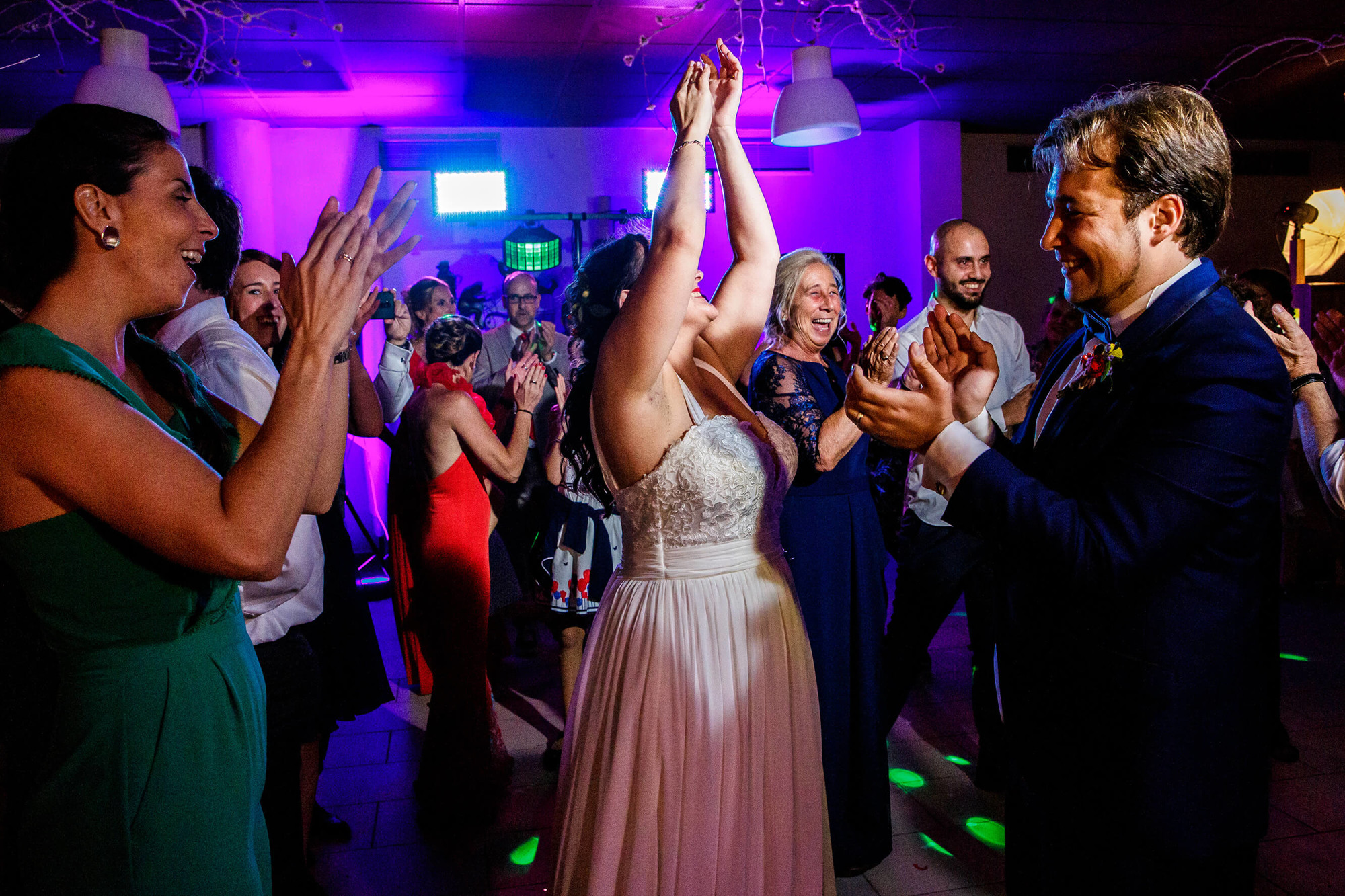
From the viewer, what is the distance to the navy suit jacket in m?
1.07

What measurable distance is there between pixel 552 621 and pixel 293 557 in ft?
4.72

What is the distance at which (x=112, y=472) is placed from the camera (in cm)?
96

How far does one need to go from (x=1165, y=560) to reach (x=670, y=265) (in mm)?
826

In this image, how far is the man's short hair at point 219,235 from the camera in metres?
1.75

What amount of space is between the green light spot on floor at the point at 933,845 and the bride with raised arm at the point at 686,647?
0.95 meters

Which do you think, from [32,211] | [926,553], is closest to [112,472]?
[32,211]

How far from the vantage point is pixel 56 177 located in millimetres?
1070

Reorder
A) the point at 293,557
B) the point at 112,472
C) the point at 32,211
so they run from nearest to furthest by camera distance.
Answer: the point at 112,472
the point at 32,211
the point at 293,557

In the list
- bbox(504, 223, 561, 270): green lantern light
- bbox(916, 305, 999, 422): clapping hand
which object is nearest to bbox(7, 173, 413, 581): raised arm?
bbox(916, 305, 999, 422): clapping hand

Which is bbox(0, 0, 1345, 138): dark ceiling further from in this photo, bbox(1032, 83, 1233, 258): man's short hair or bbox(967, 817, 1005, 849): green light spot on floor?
bbox(967, 817, 1005, 849): green light spot on floor

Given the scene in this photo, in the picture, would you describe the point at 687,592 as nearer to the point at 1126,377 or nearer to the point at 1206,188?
the point at 1126,377

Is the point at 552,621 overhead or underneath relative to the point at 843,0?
underneath

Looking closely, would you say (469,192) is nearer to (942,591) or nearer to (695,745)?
(942,591)

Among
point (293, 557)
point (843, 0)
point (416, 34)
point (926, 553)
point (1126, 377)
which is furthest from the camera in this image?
point (416, 34)
